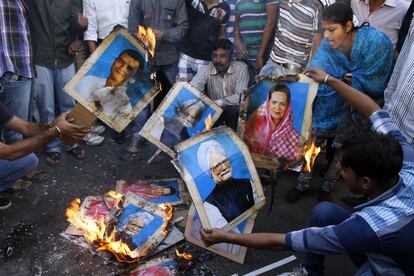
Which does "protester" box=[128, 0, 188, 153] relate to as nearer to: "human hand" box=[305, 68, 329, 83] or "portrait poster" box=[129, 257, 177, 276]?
"human hand" box=[305, 68, 329, 83]

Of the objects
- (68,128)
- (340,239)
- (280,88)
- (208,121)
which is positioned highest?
(280,88)

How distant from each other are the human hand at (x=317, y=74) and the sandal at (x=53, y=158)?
10.6ft

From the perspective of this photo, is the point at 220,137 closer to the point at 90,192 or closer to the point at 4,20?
the point at 90,192

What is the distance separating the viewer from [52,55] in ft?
15.2

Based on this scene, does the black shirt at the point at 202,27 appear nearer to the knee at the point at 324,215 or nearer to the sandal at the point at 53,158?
the sandal at the point at 53,158

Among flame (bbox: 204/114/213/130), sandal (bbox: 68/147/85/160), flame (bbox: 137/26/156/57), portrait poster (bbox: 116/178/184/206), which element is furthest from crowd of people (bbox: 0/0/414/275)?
portrait poster (bbox: 116/178/184/206)

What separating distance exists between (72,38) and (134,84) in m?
1.63

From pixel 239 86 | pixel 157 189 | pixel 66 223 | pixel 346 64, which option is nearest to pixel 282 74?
pixel 346 64

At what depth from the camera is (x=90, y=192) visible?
14.3ft

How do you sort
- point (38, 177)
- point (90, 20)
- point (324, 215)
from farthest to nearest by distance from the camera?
point (90, 20)
point (38, 177)
point (324, 215)

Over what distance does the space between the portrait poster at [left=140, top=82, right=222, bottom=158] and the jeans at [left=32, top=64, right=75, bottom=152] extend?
1.51 meters

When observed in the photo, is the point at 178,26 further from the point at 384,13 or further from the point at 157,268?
the point at 157,268

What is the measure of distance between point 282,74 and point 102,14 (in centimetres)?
254

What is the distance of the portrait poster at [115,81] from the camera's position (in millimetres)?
3518
